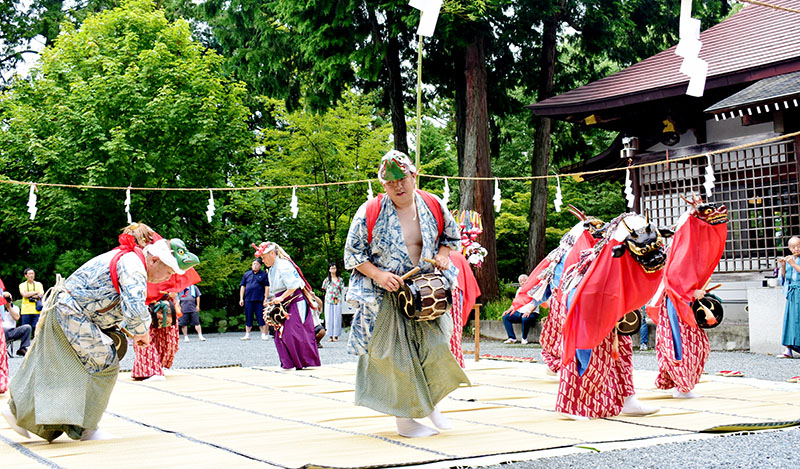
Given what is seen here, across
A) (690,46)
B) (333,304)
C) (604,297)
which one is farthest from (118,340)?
(333,304)

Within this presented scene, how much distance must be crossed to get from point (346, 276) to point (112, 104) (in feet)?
26.3

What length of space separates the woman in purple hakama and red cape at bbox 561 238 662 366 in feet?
15.7

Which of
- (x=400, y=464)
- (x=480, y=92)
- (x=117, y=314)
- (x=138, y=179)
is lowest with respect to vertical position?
(x=400, y=464)

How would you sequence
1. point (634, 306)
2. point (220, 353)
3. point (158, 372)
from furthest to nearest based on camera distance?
point (220, 353)
point (158, 372)
point (634, 306)

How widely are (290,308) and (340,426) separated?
431 centimetres

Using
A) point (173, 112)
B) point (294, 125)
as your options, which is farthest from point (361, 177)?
point (173, 112)

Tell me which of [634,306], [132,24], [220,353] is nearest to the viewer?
[634,306]

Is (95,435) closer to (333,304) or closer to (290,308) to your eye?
(290,308)

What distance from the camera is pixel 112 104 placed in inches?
776

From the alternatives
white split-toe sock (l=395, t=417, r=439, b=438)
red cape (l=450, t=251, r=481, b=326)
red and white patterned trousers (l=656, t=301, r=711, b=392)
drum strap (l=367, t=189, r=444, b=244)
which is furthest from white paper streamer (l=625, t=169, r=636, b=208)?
white split-toe sock (l=395, t=417, r=439, b=438)

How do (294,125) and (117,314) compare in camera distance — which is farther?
(294,125)

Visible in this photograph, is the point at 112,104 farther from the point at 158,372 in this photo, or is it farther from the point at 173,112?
the point at 158,372

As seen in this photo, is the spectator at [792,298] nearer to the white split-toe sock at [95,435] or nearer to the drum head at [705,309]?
the drum head at [705,309]

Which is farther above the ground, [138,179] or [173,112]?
[173,112]
